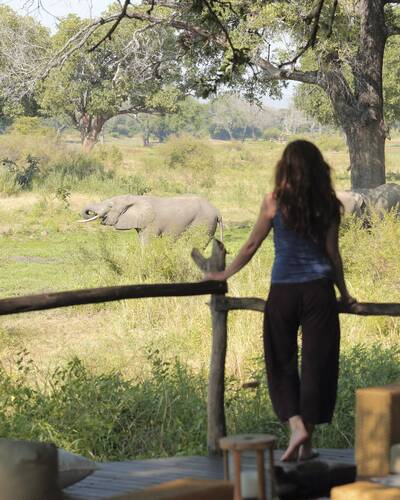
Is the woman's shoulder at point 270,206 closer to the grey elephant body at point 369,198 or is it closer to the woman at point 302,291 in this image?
the woman at point 302,291

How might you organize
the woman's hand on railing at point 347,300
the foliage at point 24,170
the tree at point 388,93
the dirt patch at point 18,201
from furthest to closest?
the tree at point 388,93 → the foliage at point 24,170 → the dirt patch at point 18,201 → the woman's hand on railing at point 347,300

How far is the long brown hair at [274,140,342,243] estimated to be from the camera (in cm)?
524

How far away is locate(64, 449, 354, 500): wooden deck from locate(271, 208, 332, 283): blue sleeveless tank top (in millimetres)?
825

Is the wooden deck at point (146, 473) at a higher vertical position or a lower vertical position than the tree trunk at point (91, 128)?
lower

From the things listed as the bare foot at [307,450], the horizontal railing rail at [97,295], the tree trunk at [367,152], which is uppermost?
the tree trunk at [367,152]

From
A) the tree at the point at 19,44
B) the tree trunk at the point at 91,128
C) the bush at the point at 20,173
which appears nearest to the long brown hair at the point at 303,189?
the bush at the point at 20,173

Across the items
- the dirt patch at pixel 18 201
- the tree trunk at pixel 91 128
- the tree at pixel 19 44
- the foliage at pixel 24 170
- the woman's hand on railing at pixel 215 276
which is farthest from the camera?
the tree trunk at pixel 91 128

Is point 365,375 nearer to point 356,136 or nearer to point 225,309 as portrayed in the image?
point 225,309

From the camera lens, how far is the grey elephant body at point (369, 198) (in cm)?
1761

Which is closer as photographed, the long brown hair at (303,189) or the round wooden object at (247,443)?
the round wooden object at (247,443)

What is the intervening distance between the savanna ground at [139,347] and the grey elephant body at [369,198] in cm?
142

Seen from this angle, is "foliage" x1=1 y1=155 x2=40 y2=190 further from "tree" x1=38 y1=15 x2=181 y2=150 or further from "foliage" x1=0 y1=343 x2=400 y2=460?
"foliage" x1=0 y1=343 x2=400 y2=460

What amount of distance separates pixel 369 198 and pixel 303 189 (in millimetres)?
12958

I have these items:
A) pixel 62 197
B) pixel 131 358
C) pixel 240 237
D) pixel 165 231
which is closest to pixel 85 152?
pixel 62 197
